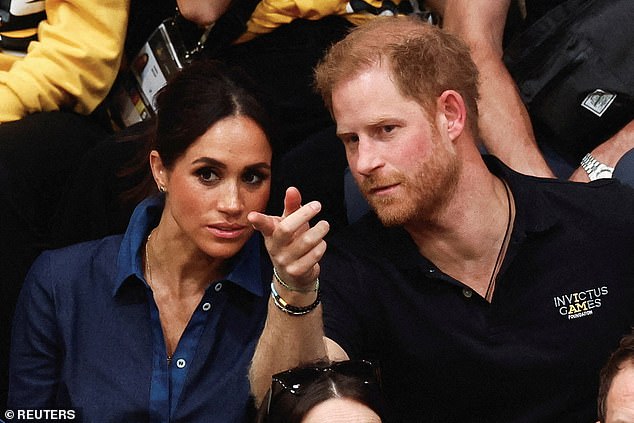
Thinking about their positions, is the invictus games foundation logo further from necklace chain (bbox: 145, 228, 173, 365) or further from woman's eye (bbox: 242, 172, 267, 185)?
necklace chain (bbox: 145, 228, 173, 365)

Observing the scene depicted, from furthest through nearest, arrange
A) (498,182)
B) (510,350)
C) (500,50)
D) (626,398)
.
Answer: (500,50)
(498,182)
(510,350)
(626,398)

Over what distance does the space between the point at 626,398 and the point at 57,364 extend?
1.00m

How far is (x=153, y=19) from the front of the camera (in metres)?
2.62

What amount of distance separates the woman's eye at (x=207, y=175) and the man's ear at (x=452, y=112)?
41 centimetres

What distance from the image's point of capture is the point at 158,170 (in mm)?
2150

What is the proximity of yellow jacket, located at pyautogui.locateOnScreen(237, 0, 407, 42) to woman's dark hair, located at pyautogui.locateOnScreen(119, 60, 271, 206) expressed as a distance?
338 mm

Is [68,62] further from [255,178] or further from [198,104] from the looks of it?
[255,178]

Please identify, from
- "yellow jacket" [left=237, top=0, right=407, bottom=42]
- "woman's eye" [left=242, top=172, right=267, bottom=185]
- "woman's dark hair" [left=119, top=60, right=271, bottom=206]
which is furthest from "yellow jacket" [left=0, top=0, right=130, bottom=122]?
"woman's eye" [left=242, top=172, right=267, bottom=185]

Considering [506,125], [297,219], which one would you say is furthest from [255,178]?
[506,125]

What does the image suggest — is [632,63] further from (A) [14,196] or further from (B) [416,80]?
(A) [14,196]

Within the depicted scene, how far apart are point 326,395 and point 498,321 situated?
1.45ft

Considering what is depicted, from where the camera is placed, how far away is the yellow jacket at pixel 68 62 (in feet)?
8.13

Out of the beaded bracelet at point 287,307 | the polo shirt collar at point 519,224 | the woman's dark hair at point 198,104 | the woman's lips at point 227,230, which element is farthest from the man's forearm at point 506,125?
the beaded bracelet at point 287,307

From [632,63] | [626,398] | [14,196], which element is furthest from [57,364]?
[632,63]
